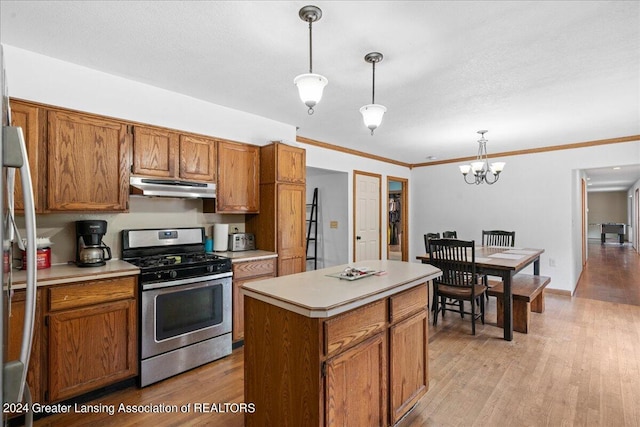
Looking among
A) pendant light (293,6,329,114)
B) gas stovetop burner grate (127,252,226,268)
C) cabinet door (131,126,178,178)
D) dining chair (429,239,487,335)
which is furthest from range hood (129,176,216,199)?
dining chair (429,239,487,335)

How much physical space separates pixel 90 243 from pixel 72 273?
1.25 feet

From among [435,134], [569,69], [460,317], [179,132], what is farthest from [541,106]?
[179,132]

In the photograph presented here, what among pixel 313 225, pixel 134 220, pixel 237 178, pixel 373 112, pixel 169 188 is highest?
pixel 373 112

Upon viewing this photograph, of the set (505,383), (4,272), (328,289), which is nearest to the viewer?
(4,272)

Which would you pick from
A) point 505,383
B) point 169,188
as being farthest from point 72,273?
point 505,383

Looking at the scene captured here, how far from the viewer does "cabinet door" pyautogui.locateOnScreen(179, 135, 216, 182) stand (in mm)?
3066

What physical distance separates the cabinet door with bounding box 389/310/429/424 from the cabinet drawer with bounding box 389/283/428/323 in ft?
0.14

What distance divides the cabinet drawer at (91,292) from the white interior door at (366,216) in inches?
148

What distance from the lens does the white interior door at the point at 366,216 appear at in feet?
18.7

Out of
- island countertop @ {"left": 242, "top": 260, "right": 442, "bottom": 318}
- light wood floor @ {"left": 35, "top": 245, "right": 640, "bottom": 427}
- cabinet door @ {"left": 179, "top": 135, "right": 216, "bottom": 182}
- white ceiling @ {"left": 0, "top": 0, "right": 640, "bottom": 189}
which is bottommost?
light wood floor @ {"left": 35, "top": 245, "right": 640, "bottom": 427}

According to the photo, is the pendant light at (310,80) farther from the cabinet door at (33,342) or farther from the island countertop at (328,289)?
the cabinet door at (33,342)

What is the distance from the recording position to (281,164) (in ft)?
11.6

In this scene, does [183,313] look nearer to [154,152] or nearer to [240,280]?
[240,280]

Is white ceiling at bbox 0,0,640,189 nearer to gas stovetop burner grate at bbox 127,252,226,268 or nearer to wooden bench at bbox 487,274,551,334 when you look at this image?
gas stovetop burner grate at bbox 127,252,226,268
